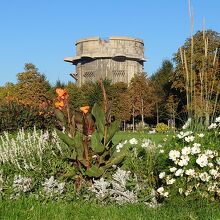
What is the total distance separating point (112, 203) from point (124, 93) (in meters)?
53.4

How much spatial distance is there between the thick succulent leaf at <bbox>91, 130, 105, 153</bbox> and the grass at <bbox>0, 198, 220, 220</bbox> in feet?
2.93

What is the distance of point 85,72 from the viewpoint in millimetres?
91375

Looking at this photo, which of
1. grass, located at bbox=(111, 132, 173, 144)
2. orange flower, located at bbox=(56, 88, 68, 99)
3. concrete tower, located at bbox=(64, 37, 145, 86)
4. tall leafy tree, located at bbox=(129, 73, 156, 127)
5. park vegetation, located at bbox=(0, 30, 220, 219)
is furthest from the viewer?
concrete tower, located at bbox=(64, 37, 145, 86)

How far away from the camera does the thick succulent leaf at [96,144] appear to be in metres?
6.29

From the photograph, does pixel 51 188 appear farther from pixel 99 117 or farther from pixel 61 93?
pixel 61 93

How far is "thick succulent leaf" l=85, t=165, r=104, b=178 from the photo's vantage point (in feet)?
20.6

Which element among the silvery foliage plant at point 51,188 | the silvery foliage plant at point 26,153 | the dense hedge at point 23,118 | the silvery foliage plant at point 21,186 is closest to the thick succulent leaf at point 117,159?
the silvery foliage plant at point 51,188

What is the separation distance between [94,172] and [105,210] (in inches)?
43.8

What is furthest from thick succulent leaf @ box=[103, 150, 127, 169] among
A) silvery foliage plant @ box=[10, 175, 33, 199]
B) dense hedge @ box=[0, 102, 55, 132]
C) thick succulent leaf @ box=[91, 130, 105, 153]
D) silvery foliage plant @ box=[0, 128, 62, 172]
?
dense hedge @ box=[0, 102, 55, 132]

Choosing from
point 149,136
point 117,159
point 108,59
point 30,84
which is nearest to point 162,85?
point 30,84

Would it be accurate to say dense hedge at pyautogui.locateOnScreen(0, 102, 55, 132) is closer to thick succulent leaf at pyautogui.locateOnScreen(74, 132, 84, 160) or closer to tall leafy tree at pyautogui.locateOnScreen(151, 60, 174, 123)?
thick succulent leaf at pyautogui.locateOnScreen(74, 132, 84, 160)

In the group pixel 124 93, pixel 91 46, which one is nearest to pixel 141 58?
pixel 91 46

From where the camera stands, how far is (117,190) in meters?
5.99

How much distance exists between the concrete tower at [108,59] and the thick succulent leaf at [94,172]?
8248 centimetres
